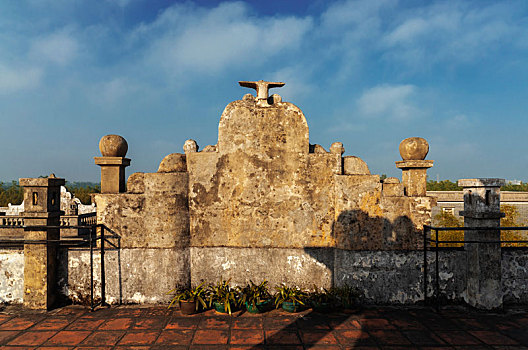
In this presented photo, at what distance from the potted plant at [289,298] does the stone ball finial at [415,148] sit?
3113 mm

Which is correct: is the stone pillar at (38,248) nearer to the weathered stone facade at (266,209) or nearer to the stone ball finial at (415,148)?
the weathered stone facade at (266,209)

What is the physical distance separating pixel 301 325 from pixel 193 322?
1.65 meters

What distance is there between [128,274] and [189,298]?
1264mm

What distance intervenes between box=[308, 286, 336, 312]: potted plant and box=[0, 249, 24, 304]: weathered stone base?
5.10 metres

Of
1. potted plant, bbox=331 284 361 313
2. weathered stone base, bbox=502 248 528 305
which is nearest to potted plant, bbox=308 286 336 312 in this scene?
potted plant, bbox=331 284 361 313

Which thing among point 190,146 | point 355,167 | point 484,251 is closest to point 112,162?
point 190,146

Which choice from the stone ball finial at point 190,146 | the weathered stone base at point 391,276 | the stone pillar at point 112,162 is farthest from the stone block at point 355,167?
the stone pillar at point 112,162

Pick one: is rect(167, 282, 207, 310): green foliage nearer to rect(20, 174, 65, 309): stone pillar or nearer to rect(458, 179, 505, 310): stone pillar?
rect(20, 174, 65, 309): stone pillar

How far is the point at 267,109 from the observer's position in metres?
5.81

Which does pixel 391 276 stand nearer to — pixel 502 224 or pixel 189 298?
pixel 189 298

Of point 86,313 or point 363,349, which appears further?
point 86,313

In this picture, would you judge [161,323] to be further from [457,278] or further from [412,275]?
[457,278]

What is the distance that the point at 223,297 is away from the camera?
5.33 metres

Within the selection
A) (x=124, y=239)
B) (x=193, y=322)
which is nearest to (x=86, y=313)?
(x=124, y=239)
